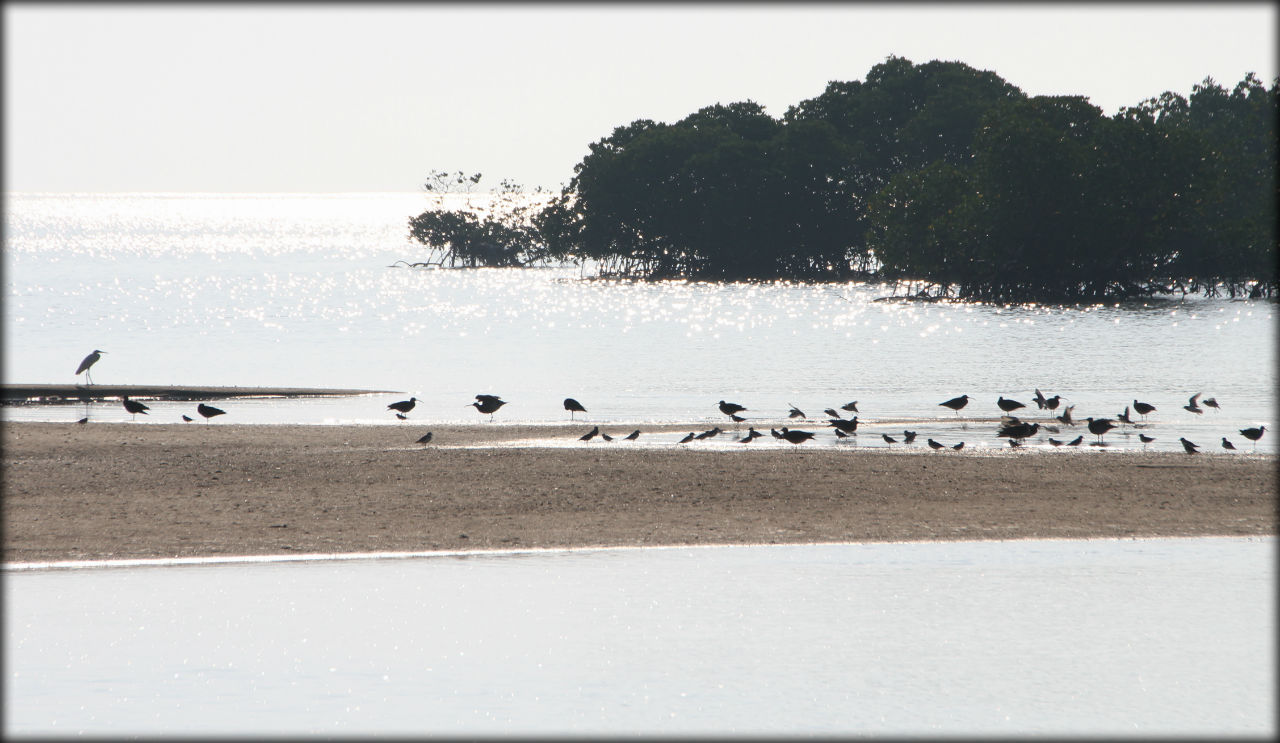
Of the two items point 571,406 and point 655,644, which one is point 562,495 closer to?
point 655,644

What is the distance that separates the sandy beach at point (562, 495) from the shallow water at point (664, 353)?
14.7ft

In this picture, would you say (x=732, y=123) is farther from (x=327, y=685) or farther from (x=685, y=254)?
(x=327, y=685)

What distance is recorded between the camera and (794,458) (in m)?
22.1

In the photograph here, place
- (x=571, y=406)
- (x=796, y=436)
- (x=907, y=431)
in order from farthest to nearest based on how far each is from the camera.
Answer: (x=571, y=406) → (x=907, y=431) → (x=796, y=436)

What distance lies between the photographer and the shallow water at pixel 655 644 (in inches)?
364

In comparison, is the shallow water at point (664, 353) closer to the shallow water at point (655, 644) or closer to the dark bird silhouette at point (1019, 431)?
the dark bird silhouette at point (1019, 431)

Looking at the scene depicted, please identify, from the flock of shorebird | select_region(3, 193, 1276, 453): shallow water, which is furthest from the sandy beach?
select_region(3, 193, 1276, 453): shallow water

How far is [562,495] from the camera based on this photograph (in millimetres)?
18312

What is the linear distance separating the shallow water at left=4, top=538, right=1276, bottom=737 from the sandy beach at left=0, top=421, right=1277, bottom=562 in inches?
52.3

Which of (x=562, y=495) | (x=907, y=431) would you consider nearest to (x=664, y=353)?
(x=907, y=431)

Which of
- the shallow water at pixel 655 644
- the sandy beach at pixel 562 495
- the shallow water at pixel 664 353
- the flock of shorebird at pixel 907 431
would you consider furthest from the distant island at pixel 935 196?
the shallow water at pixel 655 644

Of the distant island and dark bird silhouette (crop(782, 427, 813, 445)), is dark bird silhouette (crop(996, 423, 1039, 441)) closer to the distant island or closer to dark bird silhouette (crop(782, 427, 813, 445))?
dark bird silhouette (crop(782, 427, 813, 445))

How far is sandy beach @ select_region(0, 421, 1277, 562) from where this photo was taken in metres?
15.6

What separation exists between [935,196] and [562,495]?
7258 centimetres
